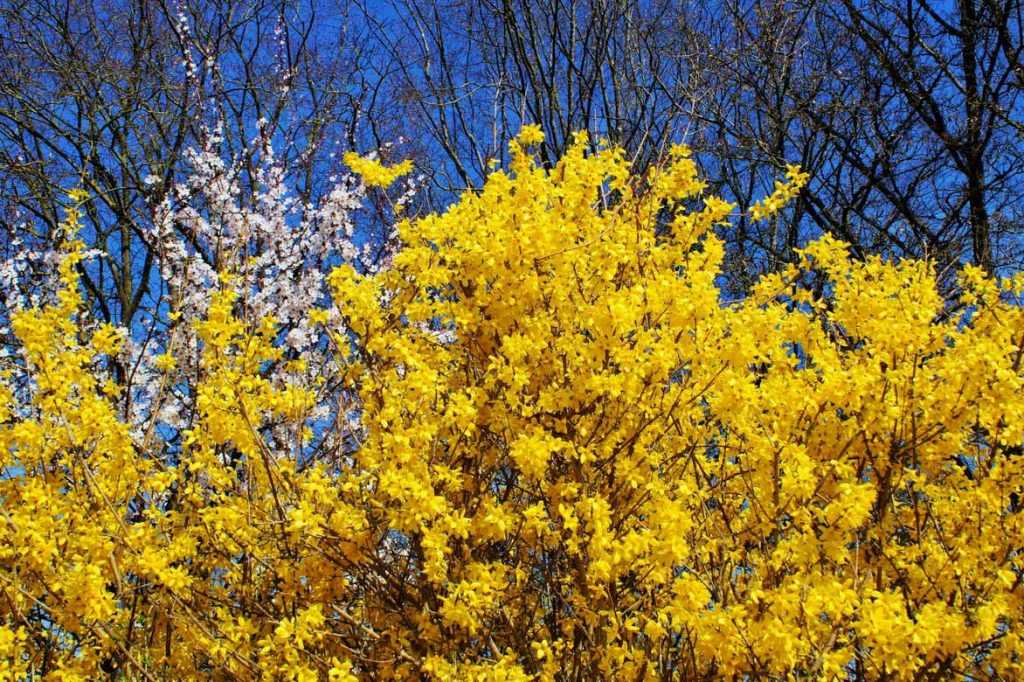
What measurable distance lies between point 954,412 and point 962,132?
6.42m

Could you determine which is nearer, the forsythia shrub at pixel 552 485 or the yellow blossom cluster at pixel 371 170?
the forsythia shrub at pixel 552 485

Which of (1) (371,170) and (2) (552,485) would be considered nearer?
(2) (552,485)

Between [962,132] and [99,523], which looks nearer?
[99,523]

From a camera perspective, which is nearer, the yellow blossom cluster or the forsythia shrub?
the forsythia shrub

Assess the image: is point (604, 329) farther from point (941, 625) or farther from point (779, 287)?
point (941, 625)

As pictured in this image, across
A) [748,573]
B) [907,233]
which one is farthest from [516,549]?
[907,233]

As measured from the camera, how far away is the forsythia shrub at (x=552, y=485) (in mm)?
3129

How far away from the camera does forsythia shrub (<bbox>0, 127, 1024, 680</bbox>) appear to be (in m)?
3.13

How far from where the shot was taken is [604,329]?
3.31 m

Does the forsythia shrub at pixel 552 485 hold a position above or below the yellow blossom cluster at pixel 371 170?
below

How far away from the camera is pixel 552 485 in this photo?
134 inches

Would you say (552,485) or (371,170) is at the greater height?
(371,170)

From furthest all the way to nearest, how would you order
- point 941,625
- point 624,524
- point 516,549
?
point 516,549
point 624,524
point 941,625

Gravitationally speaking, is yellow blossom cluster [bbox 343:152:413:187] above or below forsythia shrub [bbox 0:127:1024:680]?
above
